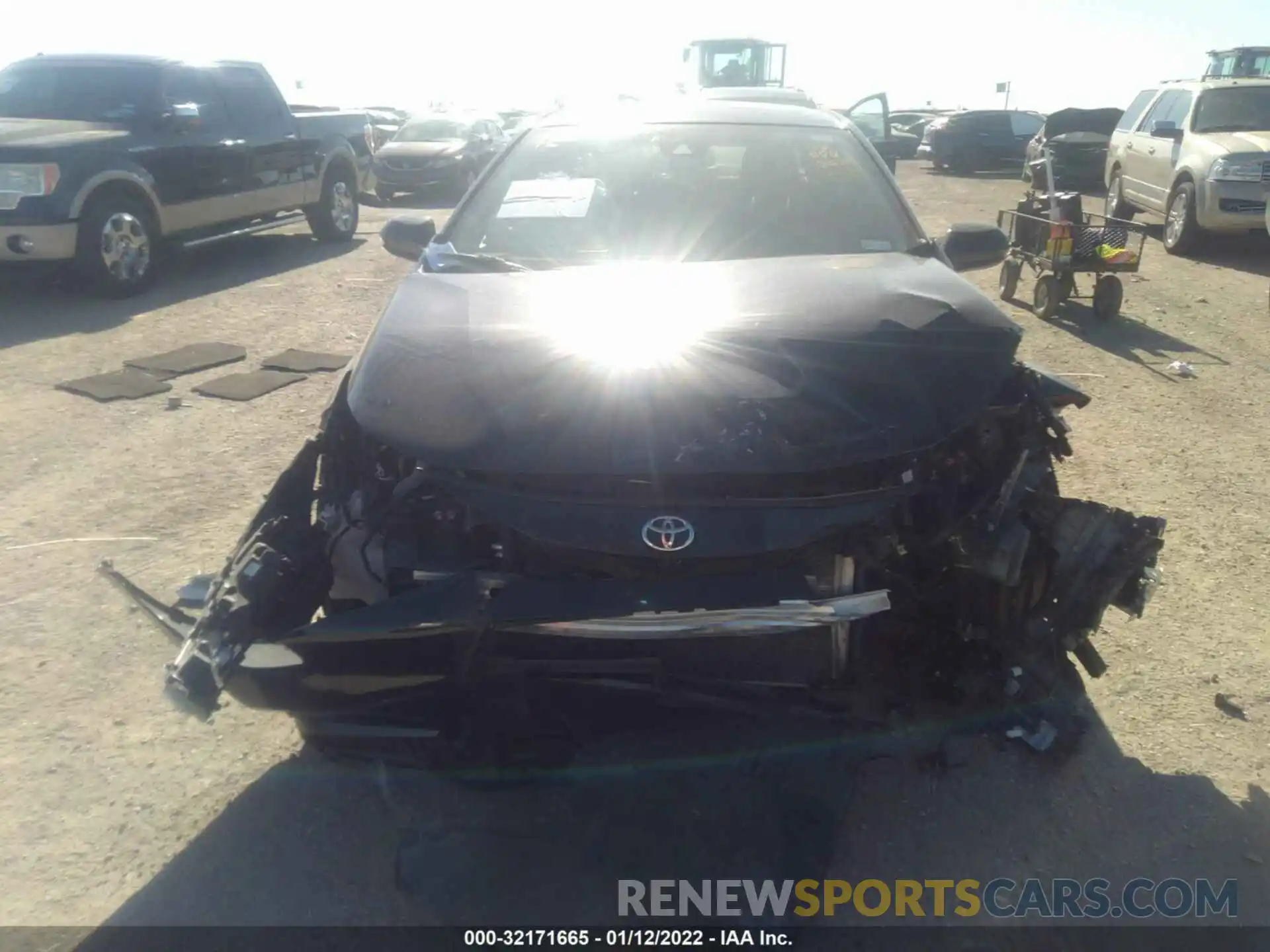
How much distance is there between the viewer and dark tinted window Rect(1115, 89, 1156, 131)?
1323cm

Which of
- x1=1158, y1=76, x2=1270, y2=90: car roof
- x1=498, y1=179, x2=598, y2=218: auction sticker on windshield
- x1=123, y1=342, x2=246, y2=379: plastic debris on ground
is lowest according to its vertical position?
x1=123, y1=342, x2=246, y2=379: plastic debris on ground

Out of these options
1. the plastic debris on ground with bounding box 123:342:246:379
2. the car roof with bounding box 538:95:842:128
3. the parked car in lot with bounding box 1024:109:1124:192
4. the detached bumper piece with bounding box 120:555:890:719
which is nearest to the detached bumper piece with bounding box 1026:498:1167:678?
the detached bumper piece with bounding box 120:555:890:719

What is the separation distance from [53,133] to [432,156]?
935cm

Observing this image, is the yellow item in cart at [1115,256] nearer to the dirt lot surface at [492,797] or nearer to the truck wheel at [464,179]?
the dirt lot surface at [492,797]

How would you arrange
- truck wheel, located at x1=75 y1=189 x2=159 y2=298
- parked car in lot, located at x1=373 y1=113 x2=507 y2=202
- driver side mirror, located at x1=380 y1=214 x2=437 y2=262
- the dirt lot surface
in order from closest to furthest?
1. the dirt lot surface
2. driver side mirror, located at x1=380 y1=214 x2=437 y2=262
3. truck wheel, located at x1=75 y1=189 x2=159 y2=298
4. parked car in lot, located at x1=373 y1=113 x2=507 y2=202

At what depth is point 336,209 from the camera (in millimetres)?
12312

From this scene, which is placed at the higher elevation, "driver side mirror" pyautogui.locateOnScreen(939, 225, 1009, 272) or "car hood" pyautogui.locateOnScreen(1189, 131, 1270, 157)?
"driver side mirror" pyautogui.locateOnScreen(939, 225, 1009, 272)

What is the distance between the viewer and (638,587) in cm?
222

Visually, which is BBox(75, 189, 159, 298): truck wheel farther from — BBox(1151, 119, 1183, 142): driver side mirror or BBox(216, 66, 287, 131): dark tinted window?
BBox(1151, 119, 1183, 142): driver side mirror

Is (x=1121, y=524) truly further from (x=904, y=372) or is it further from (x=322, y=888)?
(x=322, y=888)

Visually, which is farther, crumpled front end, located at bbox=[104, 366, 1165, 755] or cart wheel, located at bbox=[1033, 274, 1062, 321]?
cart wheel, located at bbox=[1033, 274, 1062, 321]

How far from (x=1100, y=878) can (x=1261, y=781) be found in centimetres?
70

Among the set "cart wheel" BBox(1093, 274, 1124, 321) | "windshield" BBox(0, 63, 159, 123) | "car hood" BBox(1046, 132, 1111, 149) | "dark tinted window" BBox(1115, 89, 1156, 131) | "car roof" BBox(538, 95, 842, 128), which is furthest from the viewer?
"car hood" BBox(1046, 132, 1111, 149)

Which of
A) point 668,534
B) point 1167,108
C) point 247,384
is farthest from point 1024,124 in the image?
point 668,534
